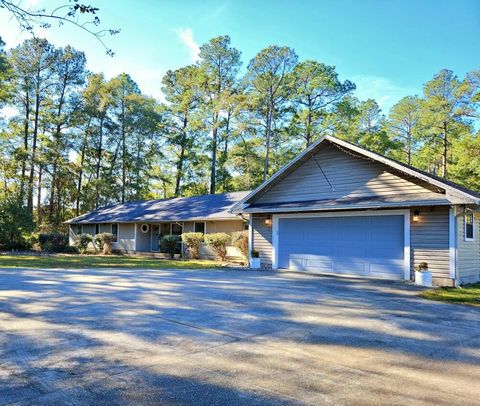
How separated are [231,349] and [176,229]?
19741mm

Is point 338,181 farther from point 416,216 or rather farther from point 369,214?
point 416,216

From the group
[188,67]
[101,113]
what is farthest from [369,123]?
[101,113]

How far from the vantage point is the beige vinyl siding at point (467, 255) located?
35.9 ft

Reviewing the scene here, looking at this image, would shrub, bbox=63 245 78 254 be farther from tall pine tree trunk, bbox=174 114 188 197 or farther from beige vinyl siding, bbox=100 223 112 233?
tall pine tree trunk, bbox=174 114 188 197

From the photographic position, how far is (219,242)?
18.8m

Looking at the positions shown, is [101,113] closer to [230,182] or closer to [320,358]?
[230,182]

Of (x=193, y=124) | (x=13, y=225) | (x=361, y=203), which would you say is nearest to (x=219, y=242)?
(x=361, y=203)

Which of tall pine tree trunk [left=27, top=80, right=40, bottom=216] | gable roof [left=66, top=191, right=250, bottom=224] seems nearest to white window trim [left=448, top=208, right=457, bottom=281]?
gable roof [left=66, top=191, right=250, bottom=224]

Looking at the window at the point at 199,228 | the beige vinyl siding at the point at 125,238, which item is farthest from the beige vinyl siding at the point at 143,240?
the window at the point at 199,228

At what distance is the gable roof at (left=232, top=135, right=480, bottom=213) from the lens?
1030 cm

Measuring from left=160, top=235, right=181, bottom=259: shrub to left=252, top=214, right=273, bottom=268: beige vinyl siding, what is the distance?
752 centimetres

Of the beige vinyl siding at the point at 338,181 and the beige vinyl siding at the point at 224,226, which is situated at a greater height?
the beige vinyl siding at the point at 338,181

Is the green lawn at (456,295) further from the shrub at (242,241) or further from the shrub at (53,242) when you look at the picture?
the shrub at (53,242)

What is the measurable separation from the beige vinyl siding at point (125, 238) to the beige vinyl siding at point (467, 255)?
18.6 m
